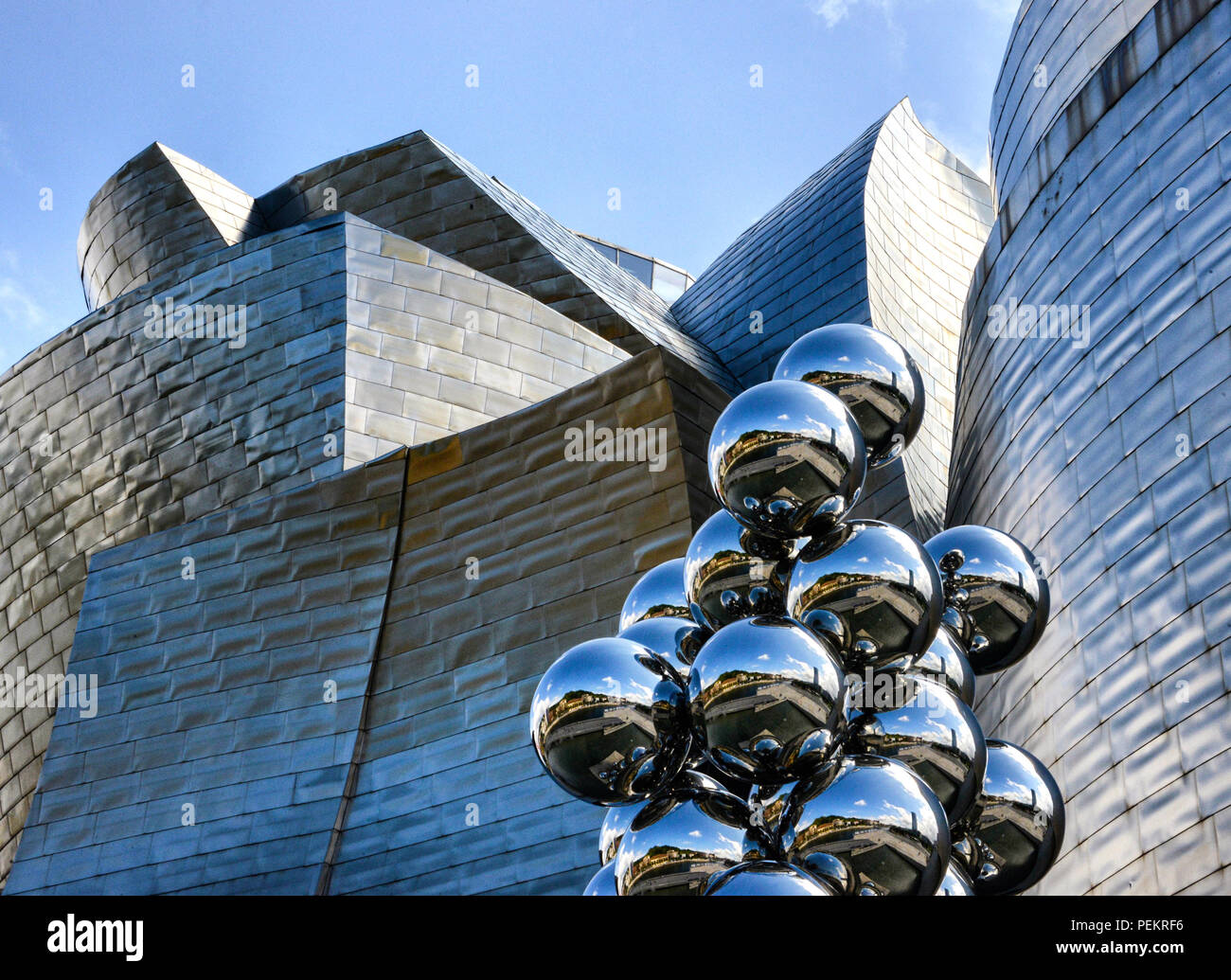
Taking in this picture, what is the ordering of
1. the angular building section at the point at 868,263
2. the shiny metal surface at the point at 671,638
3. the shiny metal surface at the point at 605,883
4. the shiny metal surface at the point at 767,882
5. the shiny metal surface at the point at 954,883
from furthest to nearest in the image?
the angular building section at the point at 868,263, the shiny metal surface at the point at 671,638, the shiny metal surface at the point at 605,883, the shiny metal surface at the point at 954,883, the shiny metal surface at the point at 767,882

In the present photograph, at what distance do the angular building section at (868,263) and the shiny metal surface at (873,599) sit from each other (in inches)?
504

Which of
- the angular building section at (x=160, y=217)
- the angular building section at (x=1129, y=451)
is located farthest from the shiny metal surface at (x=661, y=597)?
the angular building section at (x=160, y=217)

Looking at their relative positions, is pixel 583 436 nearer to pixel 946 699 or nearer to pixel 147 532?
pixel 147 532

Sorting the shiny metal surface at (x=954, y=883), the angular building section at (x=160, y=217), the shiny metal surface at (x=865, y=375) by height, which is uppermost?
the angular building section at (x=160, y=217)

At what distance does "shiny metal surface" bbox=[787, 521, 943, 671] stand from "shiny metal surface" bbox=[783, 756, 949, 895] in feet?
1.27

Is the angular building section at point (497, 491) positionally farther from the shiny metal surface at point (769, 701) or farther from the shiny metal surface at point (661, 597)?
the shiny metal surface at point (769, 701)

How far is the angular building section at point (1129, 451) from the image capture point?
263 inches

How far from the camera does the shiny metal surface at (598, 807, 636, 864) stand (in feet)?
13.6

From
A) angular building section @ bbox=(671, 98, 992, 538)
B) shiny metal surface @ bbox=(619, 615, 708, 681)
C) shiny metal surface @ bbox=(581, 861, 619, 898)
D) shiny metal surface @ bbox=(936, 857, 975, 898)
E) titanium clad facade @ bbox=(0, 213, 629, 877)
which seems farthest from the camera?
angular building section @ bbox=(671, 98, 992, 538)

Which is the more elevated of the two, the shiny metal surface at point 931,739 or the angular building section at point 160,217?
the angular building section at point 160,217

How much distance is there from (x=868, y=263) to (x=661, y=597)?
46.9 feet

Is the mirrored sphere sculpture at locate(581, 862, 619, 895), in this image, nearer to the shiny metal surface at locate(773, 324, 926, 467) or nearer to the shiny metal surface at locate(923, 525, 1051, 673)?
the shiny metal surface at locate(923, 525, 1051, 673)

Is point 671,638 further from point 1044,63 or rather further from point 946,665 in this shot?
point 1044,63

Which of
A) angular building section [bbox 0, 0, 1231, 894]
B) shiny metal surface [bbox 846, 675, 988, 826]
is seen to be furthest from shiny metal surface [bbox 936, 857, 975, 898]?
angular building section [bbox 0, 0, 1231, 894]
